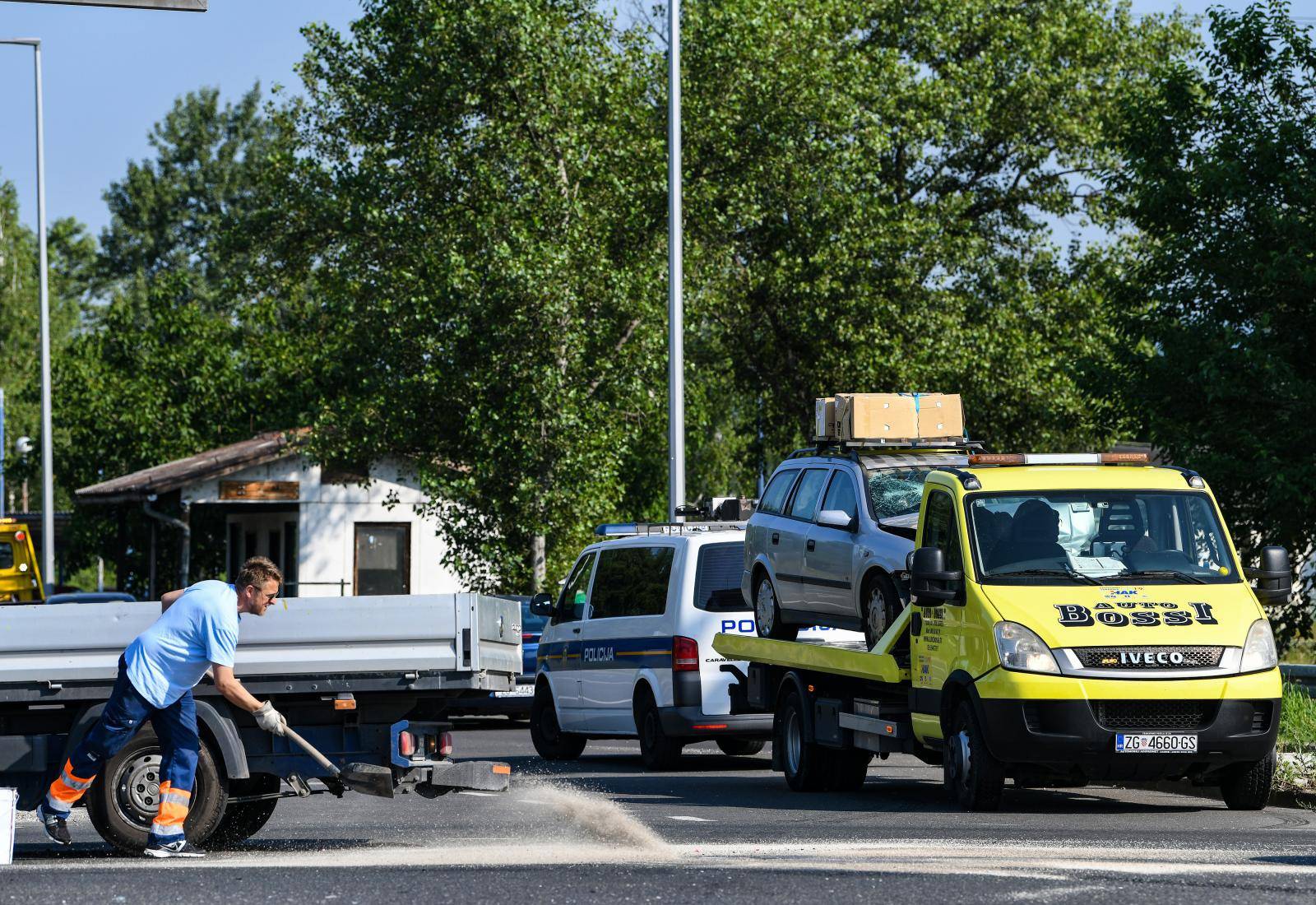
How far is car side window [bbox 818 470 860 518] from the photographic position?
14234 mm

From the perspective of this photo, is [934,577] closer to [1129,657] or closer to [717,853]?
[1129,657]

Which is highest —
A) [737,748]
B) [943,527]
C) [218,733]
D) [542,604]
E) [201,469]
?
[201,469]

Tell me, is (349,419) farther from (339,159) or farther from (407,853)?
(407,853)

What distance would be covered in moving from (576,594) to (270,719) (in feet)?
28.2

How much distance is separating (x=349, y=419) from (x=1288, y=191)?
1582 cm

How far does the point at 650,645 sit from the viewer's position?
1703 cm

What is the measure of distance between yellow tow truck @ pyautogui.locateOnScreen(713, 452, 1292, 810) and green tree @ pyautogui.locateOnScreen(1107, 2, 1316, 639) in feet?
21.7

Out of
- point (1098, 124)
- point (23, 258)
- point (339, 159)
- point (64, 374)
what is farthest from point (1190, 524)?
point (23, 258)

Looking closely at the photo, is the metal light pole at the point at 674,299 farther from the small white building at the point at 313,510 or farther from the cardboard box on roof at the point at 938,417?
the small white building at the point at 313,510

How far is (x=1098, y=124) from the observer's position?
38438mm

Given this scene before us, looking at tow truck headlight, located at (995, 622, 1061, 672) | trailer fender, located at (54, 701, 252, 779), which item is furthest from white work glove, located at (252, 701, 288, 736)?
tow truck headlight, located at (995, 622, 1061, 672)

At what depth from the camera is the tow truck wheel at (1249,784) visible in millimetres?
12203

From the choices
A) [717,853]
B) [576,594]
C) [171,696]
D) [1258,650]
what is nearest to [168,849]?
[171,696]

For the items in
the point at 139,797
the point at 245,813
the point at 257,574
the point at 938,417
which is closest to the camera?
the point at 257,574
